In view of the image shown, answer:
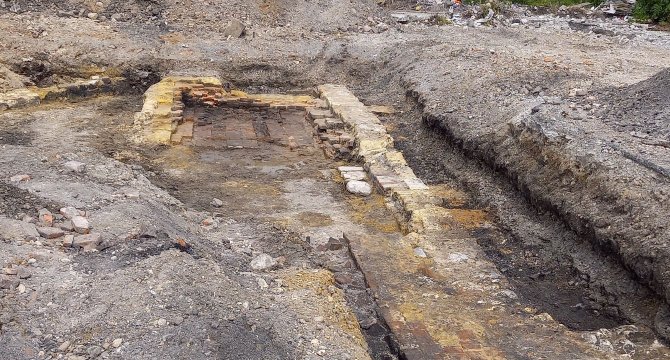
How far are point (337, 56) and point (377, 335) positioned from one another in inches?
322

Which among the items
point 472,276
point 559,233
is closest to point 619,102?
point 559,233

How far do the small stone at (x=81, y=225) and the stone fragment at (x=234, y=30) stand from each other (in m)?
7.89

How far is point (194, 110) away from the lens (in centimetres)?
944

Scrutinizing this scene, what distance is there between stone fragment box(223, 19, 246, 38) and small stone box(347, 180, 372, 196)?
6.10m

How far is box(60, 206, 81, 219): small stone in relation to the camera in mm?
4784

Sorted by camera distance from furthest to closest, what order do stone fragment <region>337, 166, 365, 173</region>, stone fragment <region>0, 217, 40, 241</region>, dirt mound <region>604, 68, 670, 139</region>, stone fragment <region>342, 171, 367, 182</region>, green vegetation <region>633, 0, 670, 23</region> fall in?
green vegetation <region>633, 0, 670, 23</region> < stone fragment <region>337, 166, 365, 173</region> < stone fragment <region>342, 171, 367, 182</region> < dirt mound <region>604, 68, 670, 139</region> < stone fragment <region>0, 217, 40, 241</region>

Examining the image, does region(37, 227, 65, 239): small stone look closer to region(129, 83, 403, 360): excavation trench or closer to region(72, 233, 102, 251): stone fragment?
region(72, 233, 102, 251): stone fragment

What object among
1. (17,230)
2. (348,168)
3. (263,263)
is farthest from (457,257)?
(17,230)

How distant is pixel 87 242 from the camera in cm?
436

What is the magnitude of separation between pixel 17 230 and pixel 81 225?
0.42 m

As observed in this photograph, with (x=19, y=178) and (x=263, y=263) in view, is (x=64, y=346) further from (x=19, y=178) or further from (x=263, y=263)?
(x=19, y=178)

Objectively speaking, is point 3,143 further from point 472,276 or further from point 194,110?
point 472,276

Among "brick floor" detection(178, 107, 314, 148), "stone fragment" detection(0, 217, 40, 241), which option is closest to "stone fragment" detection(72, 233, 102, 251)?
"stone fragment" detection(0, 217, 40, 241)

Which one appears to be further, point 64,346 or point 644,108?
point 644,108
